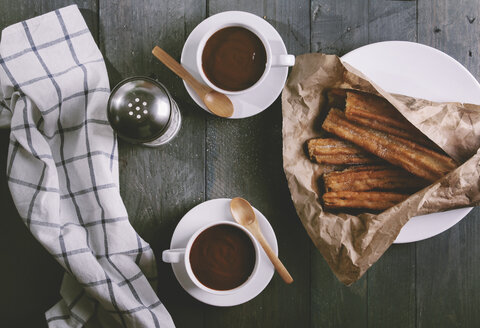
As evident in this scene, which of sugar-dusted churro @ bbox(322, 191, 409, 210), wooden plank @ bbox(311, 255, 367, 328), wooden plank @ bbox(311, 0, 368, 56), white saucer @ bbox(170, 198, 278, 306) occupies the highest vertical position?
wooden plank @ bbox(311, 0, 368, 56)

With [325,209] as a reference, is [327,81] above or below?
above

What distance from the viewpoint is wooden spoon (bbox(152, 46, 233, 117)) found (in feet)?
2.86

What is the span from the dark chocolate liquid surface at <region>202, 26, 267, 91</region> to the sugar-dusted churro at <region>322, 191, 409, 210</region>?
324mm

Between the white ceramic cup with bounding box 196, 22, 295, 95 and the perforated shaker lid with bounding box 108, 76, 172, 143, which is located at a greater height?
the white ceramic cup with bounding box 196, 22, 295, 95

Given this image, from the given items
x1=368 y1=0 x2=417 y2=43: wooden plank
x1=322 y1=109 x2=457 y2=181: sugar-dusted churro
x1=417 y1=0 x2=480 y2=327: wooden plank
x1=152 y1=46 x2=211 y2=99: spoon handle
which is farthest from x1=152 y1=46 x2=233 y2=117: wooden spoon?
x1=417 y1=0 x2=480 y2=327: wooden plank

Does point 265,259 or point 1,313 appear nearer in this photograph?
point 265,259

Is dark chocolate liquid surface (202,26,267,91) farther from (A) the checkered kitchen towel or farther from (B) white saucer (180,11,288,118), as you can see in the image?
(A) the checkered kitchen towel

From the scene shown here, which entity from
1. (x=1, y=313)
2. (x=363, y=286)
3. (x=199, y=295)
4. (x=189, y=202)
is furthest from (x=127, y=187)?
(x=363, y=286)

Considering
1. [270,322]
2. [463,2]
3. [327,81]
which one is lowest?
[270,322]

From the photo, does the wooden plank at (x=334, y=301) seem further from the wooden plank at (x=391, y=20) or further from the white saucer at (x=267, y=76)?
the wooden plank at (x=391, y=20)

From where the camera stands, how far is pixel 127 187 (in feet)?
3.18

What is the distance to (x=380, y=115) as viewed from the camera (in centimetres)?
85

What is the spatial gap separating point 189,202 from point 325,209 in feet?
1.15

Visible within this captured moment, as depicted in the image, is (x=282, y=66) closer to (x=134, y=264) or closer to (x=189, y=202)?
(x=189, y=202)
